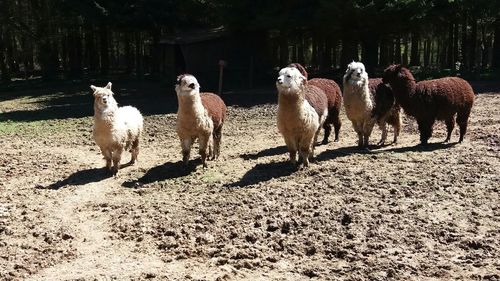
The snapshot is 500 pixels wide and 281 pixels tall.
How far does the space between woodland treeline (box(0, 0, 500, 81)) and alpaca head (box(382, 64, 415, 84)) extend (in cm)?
743

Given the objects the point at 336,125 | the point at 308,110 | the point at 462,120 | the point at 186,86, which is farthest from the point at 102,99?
the point at 462,120

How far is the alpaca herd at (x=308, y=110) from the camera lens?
8.16 m

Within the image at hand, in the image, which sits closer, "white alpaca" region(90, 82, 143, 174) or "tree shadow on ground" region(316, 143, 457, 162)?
"white alpaca" region(90, 82, 143, 174)

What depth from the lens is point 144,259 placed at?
5730 millimetres

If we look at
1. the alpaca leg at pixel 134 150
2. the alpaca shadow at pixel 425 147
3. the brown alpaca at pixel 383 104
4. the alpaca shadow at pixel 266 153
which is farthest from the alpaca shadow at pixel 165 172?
the alpaca shadow at pixel 425 147

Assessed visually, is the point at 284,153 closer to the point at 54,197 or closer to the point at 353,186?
the point at 353,186

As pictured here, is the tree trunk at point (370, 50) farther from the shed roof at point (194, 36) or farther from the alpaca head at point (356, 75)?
the alpaca head at point (356, 75)

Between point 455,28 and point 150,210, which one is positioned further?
point 455,28

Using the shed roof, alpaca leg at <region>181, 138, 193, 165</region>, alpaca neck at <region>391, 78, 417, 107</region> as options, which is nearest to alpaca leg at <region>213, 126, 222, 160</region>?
alpaca leg at <region>181, 138, 193, 165</region>

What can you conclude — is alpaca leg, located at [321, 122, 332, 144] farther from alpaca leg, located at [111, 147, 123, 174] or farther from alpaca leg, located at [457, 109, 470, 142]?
alpaca leg, located at [111, 147, 123, 174]

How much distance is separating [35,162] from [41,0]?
63.4ft

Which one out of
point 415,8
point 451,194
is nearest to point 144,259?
point 451,194

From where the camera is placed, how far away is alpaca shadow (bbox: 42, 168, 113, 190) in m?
8.63

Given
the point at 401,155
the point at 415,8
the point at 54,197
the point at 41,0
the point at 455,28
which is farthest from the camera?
the point at 41,0
